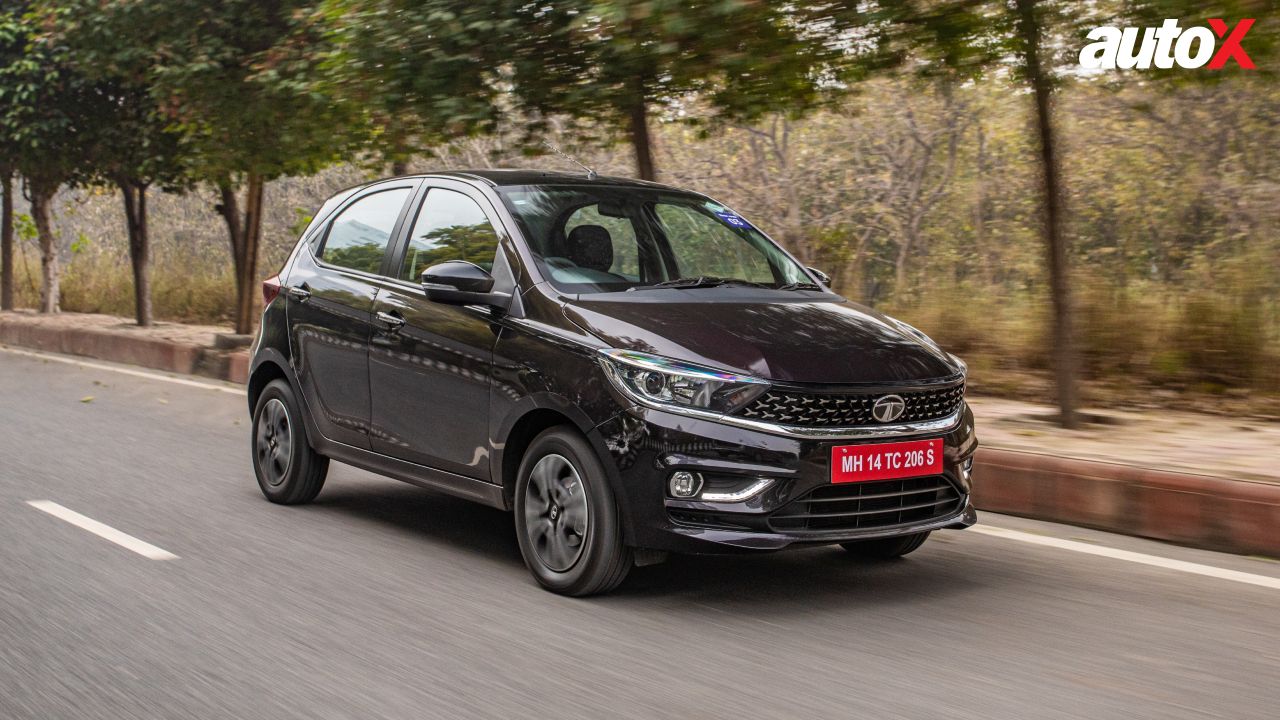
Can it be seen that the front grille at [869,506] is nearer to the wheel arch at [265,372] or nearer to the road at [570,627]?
the road at [570,627]

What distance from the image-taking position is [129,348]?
1697 cm

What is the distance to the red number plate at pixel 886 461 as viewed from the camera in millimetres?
5078

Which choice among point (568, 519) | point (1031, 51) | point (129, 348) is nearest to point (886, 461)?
Answer: point (568, 519)

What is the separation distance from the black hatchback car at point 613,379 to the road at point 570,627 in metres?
0.35

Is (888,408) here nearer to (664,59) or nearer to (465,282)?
(465,282)

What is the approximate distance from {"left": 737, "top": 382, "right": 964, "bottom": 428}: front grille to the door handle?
6.75 feet

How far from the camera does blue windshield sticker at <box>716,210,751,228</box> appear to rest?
6.84 meters

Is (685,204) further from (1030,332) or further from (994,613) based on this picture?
(1030,332)

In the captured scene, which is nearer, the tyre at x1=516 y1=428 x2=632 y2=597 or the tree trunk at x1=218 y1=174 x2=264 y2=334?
the tyre at x1=516 y1=428 x2=632 y2=597

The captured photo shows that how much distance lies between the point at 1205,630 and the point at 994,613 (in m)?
0.75

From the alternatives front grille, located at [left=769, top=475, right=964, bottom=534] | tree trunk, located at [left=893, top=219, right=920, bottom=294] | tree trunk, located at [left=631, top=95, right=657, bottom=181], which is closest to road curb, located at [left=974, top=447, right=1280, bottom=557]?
front grille, located at [left=769, top=475, right=964, bottom=534]

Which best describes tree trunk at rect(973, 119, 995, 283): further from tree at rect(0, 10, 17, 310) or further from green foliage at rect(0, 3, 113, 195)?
tree at rect(0, 10, 17, 310)

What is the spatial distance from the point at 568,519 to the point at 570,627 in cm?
52

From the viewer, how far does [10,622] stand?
5.05 m
